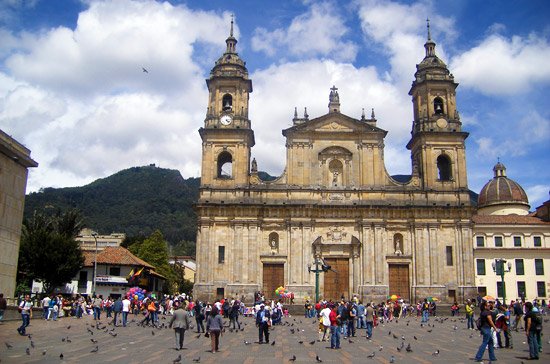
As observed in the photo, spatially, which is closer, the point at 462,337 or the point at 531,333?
the point at 531,333

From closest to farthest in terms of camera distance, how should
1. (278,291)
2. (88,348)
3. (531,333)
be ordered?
1. (531,333)
2. (88,348)
3. (278,291)

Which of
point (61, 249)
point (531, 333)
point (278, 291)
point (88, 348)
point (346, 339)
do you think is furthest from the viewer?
point (61, 249)

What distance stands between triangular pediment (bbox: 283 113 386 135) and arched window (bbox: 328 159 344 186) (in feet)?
9.49

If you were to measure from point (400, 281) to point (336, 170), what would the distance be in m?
11.2

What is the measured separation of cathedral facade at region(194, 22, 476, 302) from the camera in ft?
157

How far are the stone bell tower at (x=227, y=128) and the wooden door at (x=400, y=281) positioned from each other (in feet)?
49.5

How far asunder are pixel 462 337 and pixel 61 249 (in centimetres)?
3600

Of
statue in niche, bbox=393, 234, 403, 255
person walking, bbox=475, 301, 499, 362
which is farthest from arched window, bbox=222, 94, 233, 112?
person walking, bbox=475, 301, 499, 362

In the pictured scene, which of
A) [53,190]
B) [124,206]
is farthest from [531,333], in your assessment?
[53,190]

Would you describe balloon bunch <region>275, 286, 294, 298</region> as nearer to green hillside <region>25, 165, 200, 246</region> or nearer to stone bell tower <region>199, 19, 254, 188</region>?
stone bell tower <region>199, 19, 254, 188</region>

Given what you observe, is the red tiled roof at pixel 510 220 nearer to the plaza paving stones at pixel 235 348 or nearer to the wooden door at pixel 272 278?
the wooden door at pixel 272 278

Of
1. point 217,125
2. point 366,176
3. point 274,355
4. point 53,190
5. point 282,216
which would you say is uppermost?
point 53,190

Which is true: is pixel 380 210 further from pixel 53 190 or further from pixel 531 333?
pixel 53 190

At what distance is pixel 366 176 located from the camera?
50.3 metres
